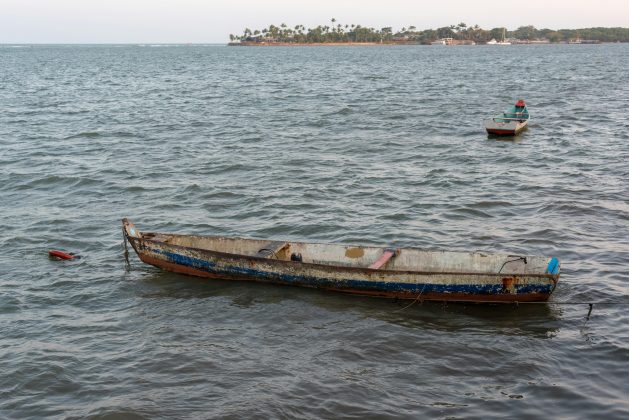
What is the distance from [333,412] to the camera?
11.5 meters

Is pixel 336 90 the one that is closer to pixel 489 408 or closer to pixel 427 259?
pixel 427 259

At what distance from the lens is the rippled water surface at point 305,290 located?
12.1 metres

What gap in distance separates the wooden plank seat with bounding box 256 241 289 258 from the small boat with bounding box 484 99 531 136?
70.0 feet

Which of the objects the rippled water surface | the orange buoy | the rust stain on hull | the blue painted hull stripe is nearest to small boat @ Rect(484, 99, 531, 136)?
the rippled water surface

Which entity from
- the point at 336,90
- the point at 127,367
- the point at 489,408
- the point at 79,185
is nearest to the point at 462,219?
the point at 489,408

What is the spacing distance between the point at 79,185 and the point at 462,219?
1553cm

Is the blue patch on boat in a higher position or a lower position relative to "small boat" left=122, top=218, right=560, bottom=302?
higher

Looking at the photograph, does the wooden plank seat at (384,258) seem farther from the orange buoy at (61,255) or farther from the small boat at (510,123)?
the small boat at (510,123)

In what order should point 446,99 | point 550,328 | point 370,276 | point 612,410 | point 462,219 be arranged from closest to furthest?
point 612,410 → point 550,328 → point 370,276 → point 462,219 → point 446,99

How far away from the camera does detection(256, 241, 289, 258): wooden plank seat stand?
56.9 feet

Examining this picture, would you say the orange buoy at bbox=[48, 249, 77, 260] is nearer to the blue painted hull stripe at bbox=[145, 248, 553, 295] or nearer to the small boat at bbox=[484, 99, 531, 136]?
the blue painted hull stripe at bbox=[145, 248, 553, 295]

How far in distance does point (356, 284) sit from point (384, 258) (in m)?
1.16

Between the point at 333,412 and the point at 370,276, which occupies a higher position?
the point at 370,276

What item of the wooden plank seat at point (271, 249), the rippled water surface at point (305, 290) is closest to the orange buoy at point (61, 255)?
the rippled water surface at point (305, 290)
